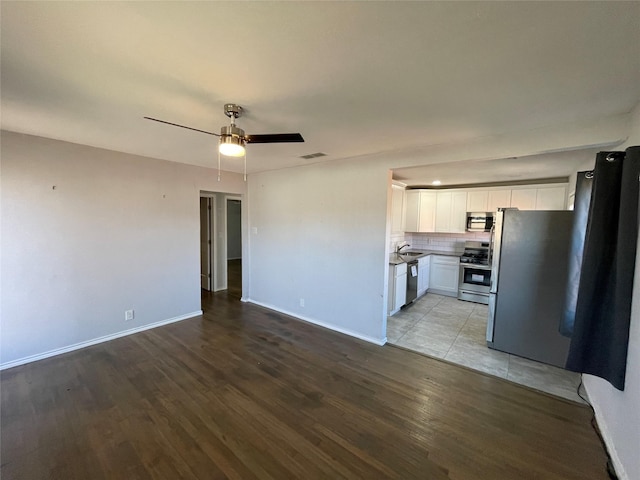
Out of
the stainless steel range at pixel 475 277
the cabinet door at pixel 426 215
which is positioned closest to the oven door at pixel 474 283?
the stainless steel range at pixel 475 277

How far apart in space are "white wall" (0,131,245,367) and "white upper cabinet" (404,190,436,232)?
4.34 m

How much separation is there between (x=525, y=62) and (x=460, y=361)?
3.00 meters

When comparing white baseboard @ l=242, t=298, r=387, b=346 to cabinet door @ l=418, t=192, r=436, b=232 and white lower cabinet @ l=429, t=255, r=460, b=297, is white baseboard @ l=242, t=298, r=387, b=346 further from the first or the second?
cabinet door @ l=418, t=192, r=436, b=232

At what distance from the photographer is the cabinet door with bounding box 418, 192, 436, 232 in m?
5.92

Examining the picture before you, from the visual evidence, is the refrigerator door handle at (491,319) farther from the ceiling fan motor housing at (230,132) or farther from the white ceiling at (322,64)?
the ceiling fan motor housing at (230,132)

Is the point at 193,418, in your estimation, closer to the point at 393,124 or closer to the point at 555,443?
the point at 555,443

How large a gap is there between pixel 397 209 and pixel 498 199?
1.93 metres

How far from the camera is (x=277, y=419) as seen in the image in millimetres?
2213

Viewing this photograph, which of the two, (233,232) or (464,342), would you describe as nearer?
(464,342)

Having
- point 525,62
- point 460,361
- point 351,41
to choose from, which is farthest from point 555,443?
point 351,41

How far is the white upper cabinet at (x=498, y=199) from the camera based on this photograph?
16.7ft

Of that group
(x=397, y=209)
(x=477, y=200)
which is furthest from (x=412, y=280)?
(x=477, y=200)

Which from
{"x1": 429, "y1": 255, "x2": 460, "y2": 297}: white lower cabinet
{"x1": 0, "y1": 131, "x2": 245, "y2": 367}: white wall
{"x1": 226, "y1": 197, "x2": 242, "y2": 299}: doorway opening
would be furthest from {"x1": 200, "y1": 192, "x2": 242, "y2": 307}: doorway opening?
{"x1": 429, "y1": 255, "x2": 460, "y2": 297}: white lower cabinet

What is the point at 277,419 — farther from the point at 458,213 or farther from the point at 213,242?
the point at 458,213
